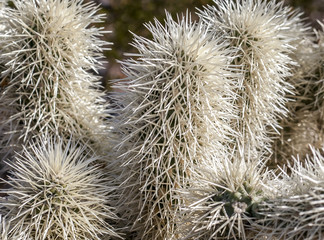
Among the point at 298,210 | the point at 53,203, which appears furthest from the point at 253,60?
the point at 53,203

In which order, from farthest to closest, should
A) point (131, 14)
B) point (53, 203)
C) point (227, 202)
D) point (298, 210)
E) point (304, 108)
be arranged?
point (131, 14) < point (304, 108) < point (53, 203) < point (227, 202) < point (298, 210)

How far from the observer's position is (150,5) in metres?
3.56

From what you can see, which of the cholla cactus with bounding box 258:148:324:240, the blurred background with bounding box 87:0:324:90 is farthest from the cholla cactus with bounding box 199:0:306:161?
the blurred background with bounding box 87:0:324:90

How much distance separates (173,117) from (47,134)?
569mm

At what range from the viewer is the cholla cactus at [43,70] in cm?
179

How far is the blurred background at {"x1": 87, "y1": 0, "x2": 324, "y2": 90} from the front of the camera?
11.3 feet

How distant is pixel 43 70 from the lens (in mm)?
1800

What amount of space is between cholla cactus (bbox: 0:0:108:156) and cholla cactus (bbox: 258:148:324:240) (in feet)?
2.90

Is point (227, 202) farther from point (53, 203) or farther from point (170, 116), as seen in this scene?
point (53, 203)

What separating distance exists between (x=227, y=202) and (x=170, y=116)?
337mm

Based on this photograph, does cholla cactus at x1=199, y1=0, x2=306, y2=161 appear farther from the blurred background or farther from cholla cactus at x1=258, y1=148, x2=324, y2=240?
the blurred background

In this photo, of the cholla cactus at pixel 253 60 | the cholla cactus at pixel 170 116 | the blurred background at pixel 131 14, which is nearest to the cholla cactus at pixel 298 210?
the cholla cactus at pixel 170 116

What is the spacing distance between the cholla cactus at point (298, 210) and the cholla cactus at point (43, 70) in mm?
884

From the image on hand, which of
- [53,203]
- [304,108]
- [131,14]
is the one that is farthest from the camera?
[131,14]
